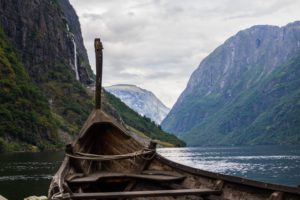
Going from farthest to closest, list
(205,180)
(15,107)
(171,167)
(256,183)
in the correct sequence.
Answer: (15,107) → (171,167) → (205,180) → (256,183)

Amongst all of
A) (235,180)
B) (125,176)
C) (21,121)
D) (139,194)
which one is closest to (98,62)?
(125,176)

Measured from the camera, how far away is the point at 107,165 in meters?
24.2

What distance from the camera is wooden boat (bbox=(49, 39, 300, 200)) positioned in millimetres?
14719

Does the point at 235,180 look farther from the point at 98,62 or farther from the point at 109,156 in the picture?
the point at 98,62

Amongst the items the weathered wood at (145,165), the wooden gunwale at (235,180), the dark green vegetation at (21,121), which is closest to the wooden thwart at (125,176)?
the weathered wood at (145,165)

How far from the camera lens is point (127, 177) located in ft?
68.6

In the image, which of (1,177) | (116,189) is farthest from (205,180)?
(1,177)

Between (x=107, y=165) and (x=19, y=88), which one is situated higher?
(x=19, y=88)

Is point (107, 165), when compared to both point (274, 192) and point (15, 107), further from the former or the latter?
point (15, 107)

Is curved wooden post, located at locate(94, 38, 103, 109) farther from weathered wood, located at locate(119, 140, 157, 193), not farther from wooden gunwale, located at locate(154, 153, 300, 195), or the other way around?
wooden gunwale, located at locate(154, 153, 300, 195)

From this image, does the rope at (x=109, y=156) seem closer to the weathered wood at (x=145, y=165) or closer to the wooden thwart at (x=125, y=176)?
the weathered wood at (x=145, y=165)

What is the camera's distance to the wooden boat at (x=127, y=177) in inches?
579

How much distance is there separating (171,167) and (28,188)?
119 feet

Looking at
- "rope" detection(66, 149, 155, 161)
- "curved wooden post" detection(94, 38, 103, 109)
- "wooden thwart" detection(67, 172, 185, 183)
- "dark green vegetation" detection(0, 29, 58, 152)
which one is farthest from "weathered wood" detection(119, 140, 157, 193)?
"dark green vegetation" detection(0, 29, 58, 152)
